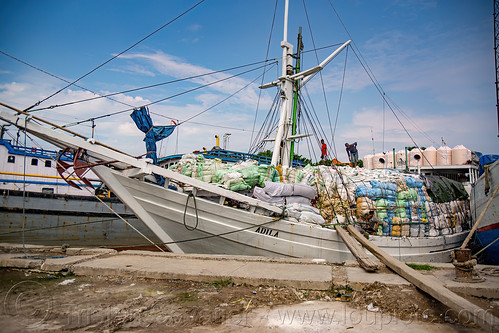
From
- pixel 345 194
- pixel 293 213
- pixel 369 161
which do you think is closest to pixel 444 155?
pixel 369 161

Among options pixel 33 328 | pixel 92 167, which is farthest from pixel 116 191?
pixel 33 328

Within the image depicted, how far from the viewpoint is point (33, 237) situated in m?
13.5

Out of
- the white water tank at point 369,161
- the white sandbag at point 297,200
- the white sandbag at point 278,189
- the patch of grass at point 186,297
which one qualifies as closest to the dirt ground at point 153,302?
the patch of grass at point 186,297

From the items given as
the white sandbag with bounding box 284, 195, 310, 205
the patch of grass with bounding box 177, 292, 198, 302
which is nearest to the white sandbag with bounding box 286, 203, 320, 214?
the white sandbag with bounding box 284, 195, 310, 205

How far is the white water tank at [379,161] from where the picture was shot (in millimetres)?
19405

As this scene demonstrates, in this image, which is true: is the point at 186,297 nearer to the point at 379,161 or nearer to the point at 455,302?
the point at 455,302

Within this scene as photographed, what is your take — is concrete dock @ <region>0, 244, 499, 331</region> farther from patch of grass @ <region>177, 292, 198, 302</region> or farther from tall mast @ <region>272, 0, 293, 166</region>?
tall mast @ <region>272, 0, 293, 166</region>

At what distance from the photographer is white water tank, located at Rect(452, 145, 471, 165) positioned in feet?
52.7

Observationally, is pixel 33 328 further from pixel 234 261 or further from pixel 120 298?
pixel 234 261

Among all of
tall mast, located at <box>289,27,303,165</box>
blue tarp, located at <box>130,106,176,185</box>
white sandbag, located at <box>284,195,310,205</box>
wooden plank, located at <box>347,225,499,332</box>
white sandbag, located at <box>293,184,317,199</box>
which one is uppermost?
tall mast, located at <box>289,27,303,165</box>

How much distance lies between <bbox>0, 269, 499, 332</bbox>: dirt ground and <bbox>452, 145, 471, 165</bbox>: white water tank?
15.5 meters

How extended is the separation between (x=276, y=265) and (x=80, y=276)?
2857 mm

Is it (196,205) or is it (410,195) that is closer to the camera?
(196,205)

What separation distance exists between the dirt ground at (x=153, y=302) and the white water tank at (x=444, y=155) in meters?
15.7
